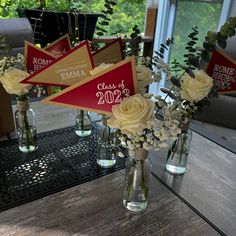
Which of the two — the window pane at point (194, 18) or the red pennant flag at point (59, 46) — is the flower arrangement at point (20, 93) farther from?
the window pane at point (194, 18)

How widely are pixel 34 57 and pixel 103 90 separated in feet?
1.22

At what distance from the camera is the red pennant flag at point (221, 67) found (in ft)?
2.81

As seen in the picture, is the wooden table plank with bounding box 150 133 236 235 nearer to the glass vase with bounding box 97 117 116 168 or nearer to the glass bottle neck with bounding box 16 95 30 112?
the glass vase with bounding box 97 117 116 168

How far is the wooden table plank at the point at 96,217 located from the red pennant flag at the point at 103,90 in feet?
0.91

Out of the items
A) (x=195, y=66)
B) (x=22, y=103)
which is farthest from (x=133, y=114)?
(x=22, y=103)

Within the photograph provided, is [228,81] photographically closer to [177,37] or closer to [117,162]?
[117,162]

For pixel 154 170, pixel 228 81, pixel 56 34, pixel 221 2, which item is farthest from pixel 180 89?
pixel 221 2

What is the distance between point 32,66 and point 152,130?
0.52m

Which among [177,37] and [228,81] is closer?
[228,81]

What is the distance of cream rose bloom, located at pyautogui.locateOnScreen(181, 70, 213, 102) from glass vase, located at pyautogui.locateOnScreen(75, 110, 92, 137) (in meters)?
0.49

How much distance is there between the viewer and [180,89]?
803mm

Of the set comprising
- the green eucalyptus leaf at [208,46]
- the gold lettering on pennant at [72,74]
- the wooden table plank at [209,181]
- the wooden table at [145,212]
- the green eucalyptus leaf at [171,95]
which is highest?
the green eucalyptus leaf at [208,46]

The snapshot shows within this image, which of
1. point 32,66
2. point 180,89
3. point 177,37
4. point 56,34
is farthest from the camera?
point 177,37

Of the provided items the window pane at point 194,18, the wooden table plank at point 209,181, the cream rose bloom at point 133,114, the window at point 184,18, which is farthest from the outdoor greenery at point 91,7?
the cream rose bloom at point 133,114
